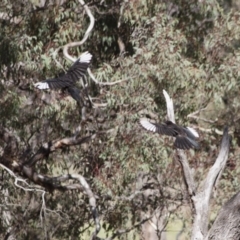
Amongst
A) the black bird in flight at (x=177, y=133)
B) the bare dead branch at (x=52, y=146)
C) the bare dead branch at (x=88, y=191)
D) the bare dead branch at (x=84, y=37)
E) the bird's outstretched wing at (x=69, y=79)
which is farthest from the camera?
the bare dead branch at (x=52, y=146)

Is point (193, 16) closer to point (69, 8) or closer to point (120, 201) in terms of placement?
point (69, 8)

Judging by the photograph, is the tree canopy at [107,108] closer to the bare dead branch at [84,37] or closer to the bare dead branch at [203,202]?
the bare dead branch at [84,37]

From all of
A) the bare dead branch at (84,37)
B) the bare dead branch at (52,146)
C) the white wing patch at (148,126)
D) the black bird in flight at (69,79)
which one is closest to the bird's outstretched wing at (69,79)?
the black bird in flight at (69,79)

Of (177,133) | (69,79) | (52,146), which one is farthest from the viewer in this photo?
(52,146)

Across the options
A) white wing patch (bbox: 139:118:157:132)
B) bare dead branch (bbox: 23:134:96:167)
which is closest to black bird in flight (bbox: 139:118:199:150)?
white wing patch (bbox: 139:118:157:132)

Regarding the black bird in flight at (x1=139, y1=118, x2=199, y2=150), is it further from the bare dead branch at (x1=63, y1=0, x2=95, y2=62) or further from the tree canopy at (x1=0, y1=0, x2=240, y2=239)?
the bare dead branch at (x1=63, y1=0, x2=95, y2=62)

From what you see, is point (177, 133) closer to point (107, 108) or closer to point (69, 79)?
point (69, 79)

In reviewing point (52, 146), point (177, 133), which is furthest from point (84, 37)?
point (177, 133)

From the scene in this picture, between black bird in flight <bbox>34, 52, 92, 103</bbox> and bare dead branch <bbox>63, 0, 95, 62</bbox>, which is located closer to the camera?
black bird in flight <bbox>34, 52, 92, 103</bbox>

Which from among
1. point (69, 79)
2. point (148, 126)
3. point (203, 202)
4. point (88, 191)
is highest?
point (88, 191)

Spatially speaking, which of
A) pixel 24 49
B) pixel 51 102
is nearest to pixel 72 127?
pixel 51 102

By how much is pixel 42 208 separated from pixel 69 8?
8.08 ft

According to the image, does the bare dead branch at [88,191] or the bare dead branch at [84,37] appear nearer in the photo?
the bare dead branch at [84,37]

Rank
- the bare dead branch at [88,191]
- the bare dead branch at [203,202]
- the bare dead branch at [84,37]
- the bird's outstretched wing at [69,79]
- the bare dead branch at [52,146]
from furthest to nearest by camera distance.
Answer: the bare dead branch at [52,146] → the bare dead branch at [88,191] → the bare dead branch at [84,37] → the bird's outstretched wing at [69,79] → the bare dead branch at [203,202]
